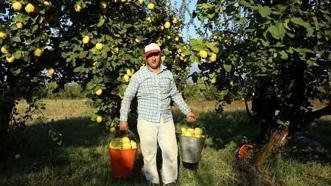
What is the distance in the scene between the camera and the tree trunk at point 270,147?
5320 mm

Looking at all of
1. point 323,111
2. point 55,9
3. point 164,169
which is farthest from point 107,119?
point 323,111

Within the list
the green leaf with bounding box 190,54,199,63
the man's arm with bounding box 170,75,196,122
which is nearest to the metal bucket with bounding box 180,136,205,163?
the man's arm with bounding box 170,75,196,122

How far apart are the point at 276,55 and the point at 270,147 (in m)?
1.64

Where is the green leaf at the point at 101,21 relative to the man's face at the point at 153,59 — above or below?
above

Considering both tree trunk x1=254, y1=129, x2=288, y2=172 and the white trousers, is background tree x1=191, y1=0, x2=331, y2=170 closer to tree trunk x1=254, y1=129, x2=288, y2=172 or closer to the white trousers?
tree trunk x1=254, y1=129, x2=288, y2=172

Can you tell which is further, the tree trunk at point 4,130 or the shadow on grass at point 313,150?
the shadow on grass at point 313,150

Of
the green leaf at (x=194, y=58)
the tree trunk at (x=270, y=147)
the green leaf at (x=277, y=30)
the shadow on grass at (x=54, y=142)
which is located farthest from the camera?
the shadow on grass at (x=54, y=142)

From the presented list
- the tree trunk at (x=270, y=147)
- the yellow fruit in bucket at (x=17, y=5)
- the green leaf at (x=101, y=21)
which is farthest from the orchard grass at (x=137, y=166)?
the yellow fruit in bucket at (x=17, y=5)

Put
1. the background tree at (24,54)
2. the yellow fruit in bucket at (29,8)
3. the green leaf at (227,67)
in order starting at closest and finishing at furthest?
the green leaf at (227,67) < the yellow fruit in bucket at (29,8) < the background tree at (24,54)

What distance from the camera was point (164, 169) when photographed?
4.84 m

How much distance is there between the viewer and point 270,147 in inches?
214

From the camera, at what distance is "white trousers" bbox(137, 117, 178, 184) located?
4.64 metres

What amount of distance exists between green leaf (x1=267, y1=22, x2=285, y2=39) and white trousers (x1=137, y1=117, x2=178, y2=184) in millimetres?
1761

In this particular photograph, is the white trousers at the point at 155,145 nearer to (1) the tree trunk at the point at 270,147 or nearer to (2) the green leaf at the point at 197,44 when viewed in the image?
(2) the green leaf at the point at 197,44
